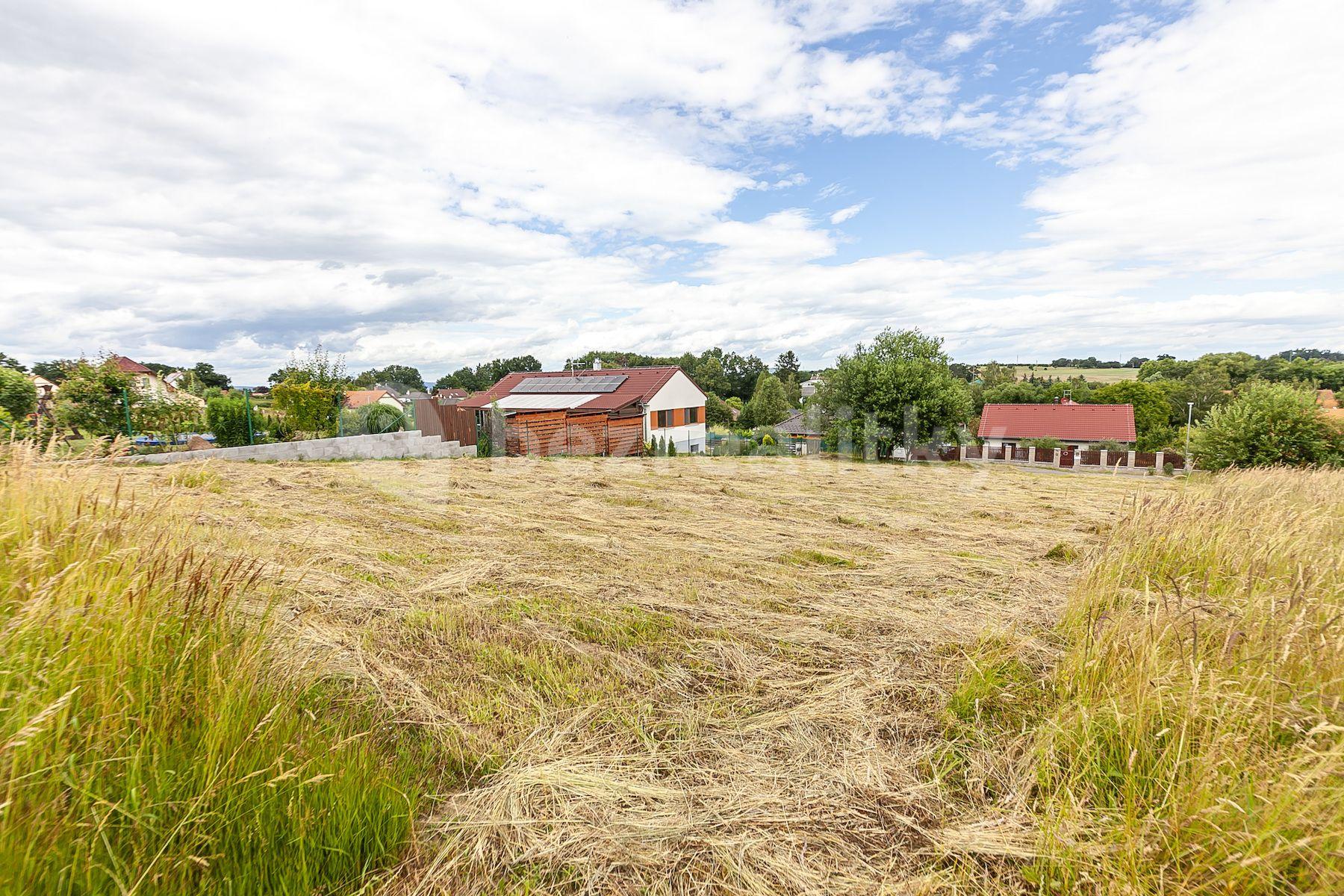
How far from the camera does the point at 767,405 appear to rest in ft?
171

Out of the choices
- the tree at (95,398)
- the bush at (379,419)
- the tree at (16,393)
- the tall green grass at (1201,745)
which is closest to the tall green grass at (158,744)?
the tall green grass at (1201,745)

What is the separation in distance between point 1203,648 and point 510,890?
2.99 m

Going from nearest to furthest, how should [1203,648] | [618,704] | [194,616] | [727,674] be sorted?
[194,616], [1203,648], [618,704], [727,674]

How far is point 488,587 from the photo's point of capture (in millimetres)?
4363

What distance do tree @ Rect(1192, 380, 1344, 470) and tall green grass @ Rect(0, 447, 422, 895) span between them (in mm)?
18533

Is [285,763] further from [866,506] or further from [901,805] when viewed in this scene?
[866,506]

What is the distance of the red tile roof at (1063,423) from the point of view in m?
34.5

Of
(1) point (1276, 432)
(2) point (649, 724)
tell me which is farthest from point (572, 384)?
(2) point (649, 724)

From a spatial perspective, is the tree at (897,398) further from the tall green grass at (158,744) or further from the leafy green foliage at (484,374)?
the leafy green foliage at (484,374)

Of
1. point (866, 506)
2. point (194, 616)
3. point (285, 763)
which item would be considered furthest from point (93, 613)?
point (866, 506)

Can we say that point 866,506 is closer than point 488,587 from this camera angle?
No

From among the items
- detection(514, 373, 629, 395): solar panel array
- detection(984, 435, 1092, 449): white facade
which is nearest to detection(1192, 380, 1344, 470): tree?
detection(984, 435, 1092, 449): white facade

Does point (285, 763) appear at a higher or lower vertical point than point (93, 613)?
lower

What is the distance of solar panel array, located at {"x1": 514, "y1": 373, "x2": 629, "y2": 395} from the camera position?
2670cm
